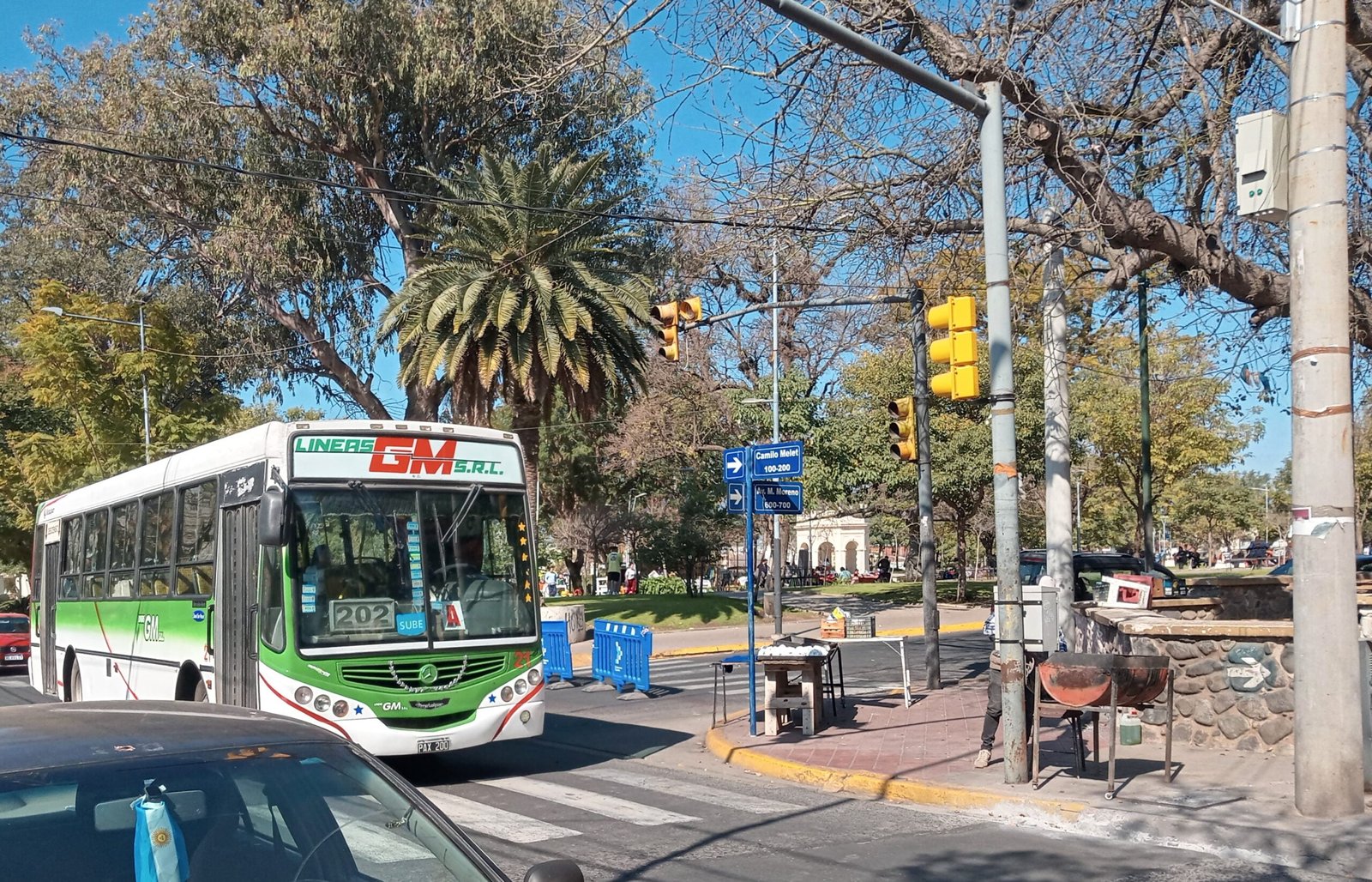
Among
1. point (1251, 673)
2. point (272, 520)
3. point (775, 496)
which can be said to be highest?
point (775, 496)

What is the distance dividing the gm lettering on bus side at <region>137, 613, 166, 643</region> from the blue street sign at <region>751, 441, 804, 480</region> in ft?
22.4

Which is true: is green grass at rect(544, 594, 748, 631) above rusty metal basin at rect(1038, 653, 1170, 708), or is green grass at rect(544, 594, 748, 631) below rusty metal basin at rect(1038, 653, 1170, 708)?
below

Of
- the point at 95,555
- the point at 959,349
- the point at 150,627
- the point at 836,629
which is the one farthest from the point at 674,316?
the point at 95,555

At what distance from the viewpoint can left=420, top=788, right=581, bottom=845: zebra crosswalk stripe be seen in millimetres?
8781

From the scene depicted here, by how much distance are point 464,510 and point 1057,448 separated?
9246mm

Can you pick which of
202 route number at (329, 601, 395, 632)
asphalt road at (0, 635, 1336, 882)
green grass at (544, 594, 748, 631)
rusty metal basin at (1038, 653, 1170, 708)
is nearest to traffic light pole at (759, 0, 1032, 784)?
rusty metal basin at (1038, 653, 1170, 708)

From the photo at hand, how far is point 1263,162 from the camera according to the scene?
9062mm

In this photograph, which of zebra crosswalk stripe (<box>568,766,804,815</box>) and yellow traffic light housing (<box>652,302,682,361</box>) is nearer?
zebra crosswalk stripe (<box>568,766,804,815</box>)

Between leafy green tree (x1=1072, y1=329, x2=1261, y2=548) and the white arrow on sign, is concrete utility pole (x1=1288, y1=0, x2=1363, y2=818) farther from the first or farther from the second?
leafy green tree (x1=1072, y1=329, x2=1261, y2=548)

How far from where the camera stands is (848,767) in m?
11.1

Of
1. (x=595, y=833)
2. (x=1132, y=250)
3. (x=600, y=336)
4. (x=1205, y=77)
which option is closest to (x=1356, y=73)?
(x=1205, y=77)

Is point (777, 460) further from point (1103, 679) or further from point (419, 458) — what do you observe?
point (1103, 679)

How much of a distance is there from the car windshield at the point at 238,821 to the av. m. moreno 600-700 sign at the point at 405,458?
7.62 metres

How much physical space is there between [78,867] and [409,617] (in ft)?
26.2
